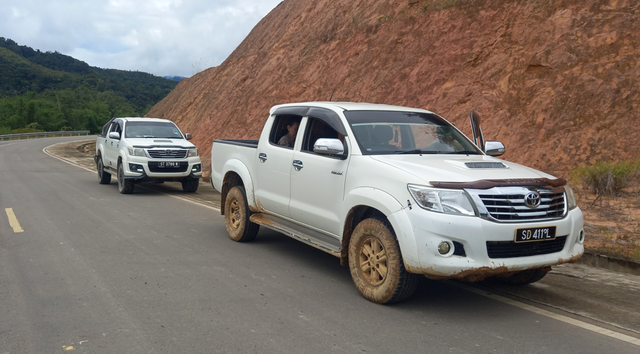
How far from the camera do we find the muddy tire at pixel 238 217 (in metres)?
7.73

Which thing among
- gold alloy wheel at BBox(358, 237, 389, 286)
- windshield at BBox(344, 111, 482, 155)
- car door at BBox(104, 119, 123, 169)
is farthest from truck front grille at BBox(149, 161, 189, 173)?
gold alloy wheel at BBox(358, 237, 389, 286)

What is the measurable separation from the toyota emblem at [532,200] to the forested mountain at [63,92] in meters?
86.8

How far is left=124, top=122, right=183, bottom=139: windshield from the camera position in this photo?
14766mm

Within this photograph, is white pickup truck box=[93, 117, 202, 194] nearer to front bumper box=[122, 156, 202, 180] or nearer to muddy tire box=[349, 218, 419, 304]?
front bumper box=[122, 156, 202, 180]

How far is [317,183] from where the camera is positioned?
6094mm

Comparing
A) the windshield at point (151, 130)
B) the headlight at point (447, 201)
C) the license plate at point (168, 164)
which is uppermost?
the windshield at point (151, 130)

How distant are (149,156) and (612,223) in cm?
1019

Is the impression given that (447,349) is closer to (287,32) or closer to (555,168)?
(555,168)

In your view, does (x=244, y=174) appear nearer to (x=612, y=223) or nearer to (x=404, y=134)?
(x=404, y=134)

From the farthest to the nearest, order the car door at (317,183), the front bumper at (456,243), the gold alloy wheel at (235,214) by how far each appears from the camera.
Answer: the gold alloy wheel at (235,214)
the car door at (317,183)
the front bumper at (456,243)

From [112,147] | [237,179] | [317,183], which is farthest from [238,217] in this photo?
[112,147]

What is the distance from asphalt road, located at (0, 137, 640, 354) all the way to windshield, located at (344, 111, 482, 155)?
1471mm

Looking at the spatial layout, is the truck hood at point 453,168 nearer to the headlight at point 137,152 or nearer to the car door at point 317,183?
the car door at point 317,183

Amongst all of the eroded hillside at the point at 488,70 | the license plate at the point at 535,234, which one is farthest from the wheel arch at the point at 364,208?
the eroded hillside at the point at 488,70
